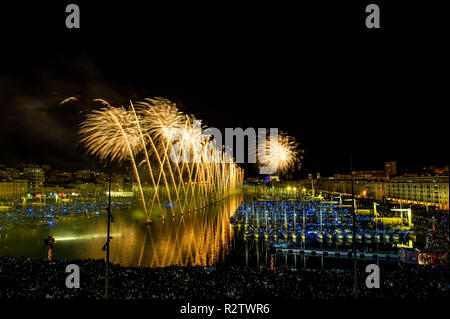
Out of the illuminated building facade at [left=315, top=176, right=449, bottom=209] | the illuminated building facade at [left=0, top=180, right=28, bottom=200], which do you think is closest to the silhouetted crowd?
the illuminated building facade at [left=315, top=176, right=449, bottom=209]

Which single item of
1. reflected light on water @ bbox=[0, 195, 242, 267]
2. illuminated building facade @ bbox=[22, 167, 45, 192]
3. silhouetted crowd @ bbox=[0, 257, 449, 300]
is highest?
illuminated building facade @ bbox=[22, 167, 45, 192]

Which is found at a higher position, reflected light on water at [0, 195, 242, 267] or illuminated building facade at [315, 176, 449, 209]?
illuminated building facade at [315, 176, 449, 209]

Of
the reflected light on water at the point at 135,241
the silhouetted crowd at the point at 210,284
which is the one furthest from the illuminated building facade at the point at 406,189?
the reflected light on water at the point at 135,241

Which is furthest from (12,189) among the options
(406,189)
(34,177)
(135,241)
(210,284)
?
(406,189)

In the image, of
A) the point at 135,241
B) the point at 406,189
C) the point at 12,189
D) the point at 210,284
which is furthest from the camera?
the point at 12,189

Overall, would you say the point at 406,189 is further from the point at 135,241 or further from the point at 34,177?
the point at 34,177

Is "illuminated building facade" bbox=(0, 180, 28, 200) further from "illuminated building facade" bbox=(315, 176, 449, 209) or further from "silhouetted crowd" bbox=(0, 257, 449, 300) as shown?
"illuminated building facade" bbox=(315, 176, 449, 209)

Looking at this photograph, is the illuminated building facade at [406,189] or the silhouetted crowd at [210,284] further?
the illuminated building facade at [406,189]

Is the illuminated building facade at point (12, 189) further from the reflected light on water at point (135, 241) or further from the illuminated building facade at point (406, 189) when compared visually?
the illuminated building facade at point (406, 189)
